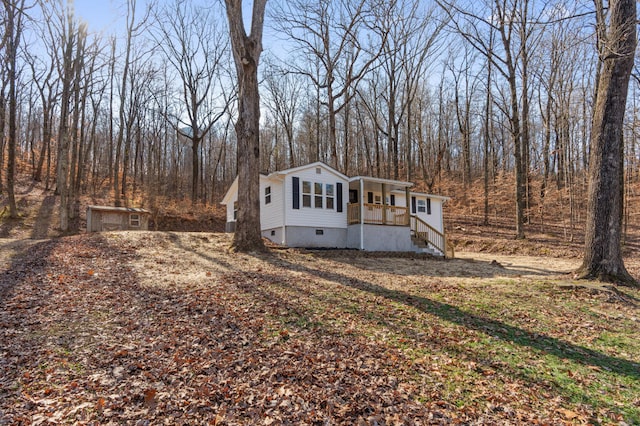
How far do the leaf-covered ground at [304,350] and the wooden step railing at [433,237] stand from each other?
1036 centimetres

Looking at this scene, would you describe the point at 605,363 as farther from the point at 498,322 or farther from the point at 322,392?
the point at 322,392

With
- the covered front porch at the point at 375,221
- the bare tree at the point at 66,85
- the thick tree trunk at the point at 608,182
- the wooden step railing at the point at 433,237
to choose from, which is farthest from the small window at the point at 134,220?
the thick tree trunk at the point at 608,182

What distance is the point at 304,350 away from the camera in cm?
461

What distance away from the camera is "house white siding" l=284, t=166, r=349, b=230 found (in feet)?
52.7

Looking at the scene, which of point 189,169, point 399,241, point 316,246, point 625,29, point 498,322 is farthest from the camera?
point 189,169

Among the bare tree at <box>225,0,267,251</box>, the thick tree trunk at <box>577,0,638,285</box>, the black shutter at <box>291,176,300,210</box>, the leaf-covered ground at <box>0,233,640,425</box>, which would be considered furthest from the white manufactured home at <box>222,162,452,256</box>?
the thick tree trunk at <box>577,0,638,285</box>

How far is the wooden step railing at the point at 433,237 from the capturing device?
18797 millimetres

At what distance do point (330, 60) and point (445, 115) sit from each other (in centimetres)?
1796

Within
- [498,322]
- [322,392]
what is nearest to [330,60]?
[498,322]

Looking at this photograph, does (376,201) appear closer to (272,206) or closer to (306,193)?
(306,193)

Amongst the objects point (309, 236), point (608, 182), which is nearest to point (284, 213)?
point (309, 236)

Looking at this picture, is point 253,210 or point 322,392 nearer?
point 322,392

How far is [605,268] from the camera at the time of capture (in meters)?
8.41

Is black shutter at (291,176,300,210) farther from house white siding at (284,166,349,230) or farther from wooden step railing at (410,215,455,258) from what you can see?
wooden step railing at (410,215,455,258)
